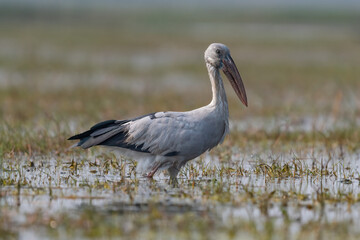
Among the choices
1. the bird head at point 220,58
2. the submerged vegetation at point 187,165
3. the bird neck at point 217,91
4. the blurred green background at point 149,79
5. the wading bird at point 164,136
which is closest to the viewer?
the submerged vegetation at point 187,165

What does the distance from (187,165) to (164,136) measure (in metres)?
1.07

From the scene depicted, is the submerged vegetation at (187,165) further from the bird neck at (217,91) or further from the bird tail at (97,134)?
the bird neck at (217,91)

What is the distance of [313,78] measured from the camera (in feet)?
61.6

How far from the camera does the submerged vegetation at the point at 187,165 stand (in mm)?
5625

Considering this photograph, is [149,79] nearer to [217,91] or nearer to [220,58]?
[220,58]

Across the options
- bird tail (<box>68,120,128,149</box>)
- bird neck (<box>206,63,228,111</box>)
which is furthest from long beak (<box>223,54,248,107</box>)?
bird tail (<box>68,120,128,149</box>)

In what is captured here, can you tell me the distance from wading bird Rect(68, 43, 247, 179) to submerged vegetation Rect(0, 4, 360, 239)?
24 centimetres

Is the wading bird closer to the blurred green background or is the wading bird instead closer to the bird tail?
the bird tail

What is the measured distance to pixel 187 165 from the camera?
28.0 ft

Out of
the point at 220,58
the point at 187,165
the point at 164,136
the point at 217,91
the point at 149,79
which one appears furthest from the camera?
the point at 149,79

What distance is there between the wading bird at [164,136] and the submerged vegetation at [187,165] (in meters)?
0.24

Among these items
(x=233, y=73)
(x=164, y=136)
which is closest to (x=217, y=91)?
(x=233, y=73)

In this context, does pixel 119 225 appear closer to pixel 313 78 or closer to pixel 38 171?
pixel 38 171

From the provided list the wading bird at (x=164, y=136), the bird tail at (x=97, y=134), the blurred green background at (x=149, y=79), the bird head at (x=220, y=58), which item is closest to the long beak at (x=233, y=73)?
the bird head at (x=220, y=58)
